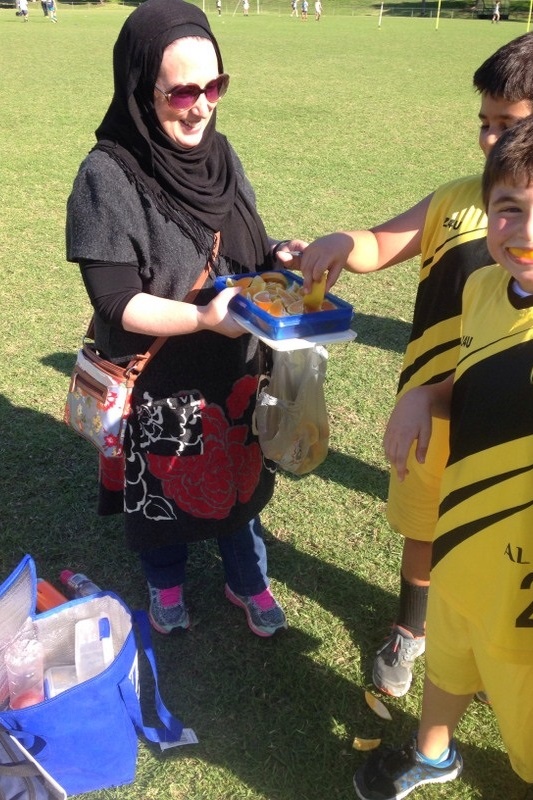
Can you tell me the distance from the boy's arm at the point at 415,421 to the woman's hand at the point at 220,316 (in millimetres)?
456

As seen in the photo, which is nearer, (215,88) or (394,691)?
(215,88)

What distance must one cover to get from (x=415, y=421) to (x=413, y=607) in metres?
0.96

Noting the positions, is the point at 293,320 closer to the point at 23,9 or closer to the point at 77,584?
the point at 77,584

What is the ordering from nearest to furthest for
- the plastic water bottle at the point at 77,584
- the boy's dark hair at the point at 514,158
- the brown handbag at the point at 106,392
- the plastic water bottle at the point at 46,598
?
the boy's dark hair at the point at 514,158 → the brown handbag at the point at 106,392 → the plastic water bottle at the point at 46,598 → the plastic water bottle at the point at 77,584

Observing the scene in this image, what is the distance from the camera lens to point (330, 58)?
19219 millimetres

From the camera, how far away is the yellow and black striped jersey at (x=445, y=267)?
Result: 1.80 metres

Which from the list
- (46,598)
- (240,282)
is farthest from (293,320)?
(46,598)

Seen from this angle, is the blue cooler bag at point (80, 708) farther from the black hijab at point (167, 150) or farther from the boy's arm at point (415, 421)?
the black hijab at point (167, 150)

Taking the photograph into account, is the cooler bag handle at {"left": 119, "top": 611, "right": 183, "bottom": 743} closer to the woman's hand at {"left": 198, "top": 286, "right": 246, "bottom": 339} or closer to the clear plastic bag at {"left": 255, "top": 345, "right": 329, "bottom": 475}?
the clear plastic bag at {"left": 255, "top": 345, "right": 329, "bottom": 475}

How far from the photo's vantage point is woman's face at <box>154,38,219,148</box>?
1.77 m

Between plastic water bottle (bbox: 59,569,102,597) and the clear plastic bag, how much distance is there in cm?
84

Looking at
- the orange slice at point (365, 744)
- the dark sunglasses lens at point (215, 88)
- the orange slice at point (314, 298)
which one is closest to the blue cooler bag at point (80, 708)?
the orange slice at point (365, 744)

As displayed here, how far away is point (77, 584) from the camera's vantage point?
257cm

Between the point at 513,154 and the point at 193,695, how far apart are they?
1813 mm
